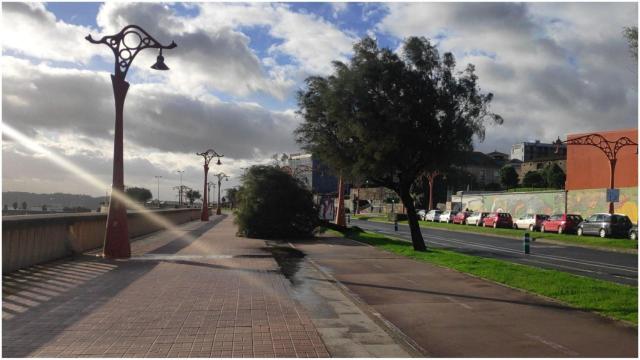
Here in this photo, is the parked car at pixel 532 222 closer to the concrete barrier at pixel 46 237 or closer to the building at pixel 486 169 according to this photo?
the concrete barrier at pixel 46 237

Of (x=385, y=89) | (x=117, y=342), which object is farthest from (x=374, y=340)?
(x=385, y=89)

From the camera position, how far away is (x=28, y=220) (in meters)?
13.1

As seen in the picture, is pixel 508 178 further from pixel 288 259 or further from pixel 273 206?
pixel 288 259

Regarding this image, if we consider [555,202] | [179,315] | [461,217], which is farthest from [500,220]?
[179,315]

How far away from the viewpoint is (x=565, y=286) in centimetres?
1120

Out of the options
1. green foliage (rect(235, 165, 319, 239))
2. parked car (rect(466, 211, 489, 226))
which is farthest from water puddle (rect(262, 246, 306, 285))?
parked car (rect(466, 211, 489, 226))

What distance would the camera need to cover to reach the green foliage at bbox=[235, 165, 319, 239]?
2855cm

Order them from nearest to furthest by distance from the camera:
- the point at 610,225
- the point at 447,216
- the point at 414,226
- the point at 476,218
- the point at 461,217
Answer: the point at 414,226 < the point at 610,225 < the point at 476,218 < the point at 461,217 < the point at 447,216

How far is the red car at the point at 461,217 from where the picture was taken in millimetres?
52531

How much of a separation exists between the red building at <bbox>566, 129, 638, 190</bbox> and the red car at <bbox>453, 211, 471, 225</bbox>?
8811 millimetres

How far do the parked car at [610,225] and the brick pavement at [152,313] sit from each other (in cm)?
2477

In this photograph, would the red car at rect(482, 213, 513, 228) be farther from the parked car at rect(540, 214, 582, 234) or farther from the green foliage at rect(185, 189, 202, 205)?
the green foliage at rect(185, 189, 202, 205)

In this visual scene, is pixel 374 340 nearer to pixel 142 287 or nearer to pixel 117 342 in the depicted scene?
pixel 117 342

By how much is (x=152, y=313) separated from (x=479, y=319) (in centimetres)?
468
